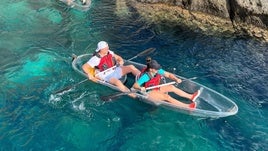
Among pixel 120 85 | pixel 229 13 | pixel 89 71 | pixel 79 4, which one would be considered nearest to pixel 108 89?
pixel 120 85

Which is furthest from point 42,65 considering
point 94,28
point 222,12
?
point 222,12

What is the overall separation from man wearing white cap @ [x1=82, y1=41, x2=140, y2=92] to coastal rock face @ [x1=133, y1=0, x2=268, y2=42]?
5184 millimetres

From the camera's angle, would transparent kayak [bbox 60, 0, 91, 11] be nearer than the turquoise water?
No

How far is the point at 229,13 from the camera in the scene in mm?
14883

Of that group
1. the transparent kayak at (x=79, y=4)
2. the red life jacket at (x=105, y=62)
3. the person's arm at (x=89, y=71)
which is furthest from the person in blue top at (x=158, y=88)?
the transparent kayak at (x=79, y=4)

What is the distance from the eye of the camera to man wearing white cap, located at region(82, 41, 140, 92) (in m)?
10.6

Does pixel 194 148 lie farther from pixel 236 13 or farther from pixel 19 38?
pixel 19 38

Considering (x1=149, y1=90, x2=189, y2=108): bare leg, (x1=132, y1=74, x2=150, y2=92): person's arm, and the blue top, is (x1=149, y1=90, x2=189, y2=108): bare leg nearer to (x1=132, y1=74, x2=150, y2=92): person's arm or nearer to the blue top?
(x1=132, y1=74, x2=150, y2=92): person's arm

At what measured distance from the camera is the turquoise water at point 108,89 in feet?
31.0

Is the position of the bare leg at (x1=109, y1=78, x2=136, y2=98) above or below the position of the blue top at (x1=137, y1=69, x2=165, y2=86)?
below

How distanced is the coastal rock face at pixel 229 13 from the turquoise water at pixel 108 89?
848 mm

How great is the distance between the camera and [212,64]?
492 inches

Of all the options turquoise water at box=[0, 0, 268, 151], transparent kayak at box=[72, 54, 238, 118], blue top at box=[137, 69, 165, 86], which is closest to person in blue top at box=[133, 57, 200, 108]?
blue top at box=[137, 69, 165, 86]

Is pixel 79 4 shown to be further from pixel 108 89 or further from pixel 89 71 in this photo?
pixel 108 89
